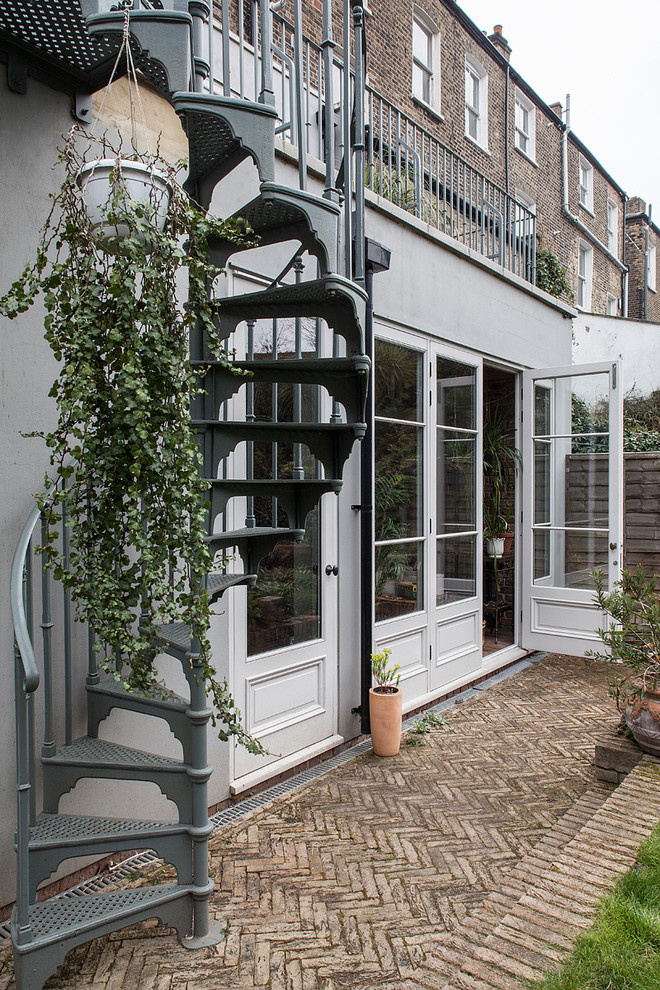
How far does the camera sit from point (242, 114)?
2027mm

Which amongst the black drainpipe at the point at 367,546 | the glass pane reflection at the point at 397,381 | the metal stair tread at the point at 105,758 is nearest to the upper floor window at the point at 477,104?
the glass pane reflection at the point at 397,381

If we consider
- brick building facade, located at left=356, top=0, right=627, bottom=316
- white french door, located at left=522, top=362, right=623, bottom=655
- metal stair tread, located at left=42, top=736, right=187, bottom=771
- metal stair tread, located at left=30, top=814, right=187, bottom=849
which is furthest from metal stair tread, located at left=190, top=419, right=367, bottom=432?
brick building facade, located at left=356, top=0, right=627, bottom=316

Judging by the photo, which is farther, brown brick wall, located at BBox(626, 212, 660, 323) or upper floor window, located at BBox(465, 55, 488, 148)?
brown brick wall, located at BBox(626, 212, 660, 323)

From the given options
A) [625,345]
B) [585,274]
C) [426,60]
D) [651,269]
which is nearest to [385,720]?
[426,60]

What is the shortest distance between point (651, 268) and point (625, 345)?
7327 mm

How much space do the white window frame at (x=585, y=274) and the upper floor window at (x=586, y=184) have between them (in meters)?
0.85

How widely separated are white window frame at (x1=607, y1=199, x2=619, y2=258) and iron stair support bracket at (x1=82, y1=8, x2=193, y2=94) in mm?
15971

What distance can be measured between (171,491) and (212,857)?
1.61 metres

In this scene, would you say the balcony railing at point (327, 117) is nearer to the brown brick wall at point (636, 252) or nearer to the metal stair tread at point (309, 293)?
the metal stair tread at point (309, 293)

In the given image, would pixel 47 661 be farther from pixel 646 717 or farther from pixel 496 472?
pixel 496 472

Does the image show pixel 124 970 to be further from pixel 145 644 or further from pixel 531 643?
pixel 531 643

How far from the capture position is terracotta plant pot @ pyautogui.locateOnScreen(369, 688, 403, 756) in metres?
3.60

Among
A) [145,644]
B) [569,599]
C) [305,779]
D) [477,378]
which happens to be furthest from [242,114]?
[569,599]

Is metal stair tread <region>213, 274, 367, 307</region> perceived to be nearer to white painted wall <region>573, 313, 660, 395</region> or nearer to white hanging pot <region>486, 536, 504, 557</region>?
white hanging pot <region>486, 536, 504, 557</region>
